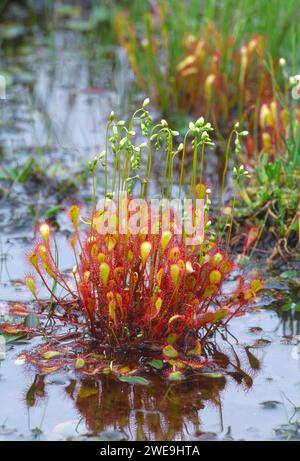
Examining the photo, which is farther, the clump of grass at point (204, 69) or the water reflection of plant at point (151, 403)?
the clump of grass at point (204, 69)

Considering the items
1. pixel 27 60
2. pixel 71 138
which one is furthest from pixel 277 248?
pixel 27 60

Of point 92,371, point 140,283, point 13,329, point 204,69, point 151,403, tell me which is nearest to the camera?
point 151,403

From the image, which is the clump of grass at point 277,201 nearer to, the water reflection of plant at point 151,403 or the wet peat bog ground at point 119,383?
the wet peat bog ground at point 119,383

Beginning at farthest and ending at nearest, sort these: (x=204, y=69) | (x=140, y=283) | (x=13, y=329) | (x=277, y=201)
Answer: (x=204, y=69) < (x=277, y=201) < (x=13, y=329) < (x=140, y=283)

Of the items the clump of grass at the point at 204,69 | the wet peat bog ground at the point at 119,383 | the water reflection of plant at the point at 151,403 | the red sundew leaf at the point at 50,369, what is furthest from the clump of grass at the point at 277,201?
the red sundew leaf at the point at 50,369

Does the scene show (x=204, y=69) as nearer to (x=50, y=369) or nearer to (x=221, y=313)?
(x=221, y=313)

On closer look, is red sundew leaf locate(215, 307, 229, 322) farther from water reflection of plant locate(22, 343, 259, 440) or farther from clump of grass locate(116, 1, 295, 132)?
clump of grass locate(116, 1, 295, 132)

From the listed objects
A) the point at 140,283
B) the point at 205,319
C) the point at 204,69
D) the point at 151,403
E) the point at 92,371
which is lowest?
the point at 151,403

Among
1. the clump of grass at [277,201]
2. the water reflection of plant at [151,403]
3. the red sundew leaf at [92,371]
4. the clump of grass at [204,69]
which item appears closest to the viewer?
the water reflection of plant at [151,403]

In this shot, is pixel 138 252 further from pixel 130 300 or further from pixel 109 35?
pixel 109 35

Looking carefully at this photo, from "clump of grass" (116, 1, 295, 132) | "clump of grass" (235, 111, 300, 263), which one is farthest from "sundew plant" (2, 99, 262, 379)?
"clump of grass" (116, 1, 295, 132)

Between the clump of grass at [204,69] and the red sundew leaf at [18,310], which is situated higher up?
the clump of grass at [204,69]

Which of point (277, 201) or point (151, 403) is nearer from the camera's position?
point (151, 403)

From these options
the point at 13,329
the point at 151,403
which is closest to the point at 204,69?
the point at 13,329
